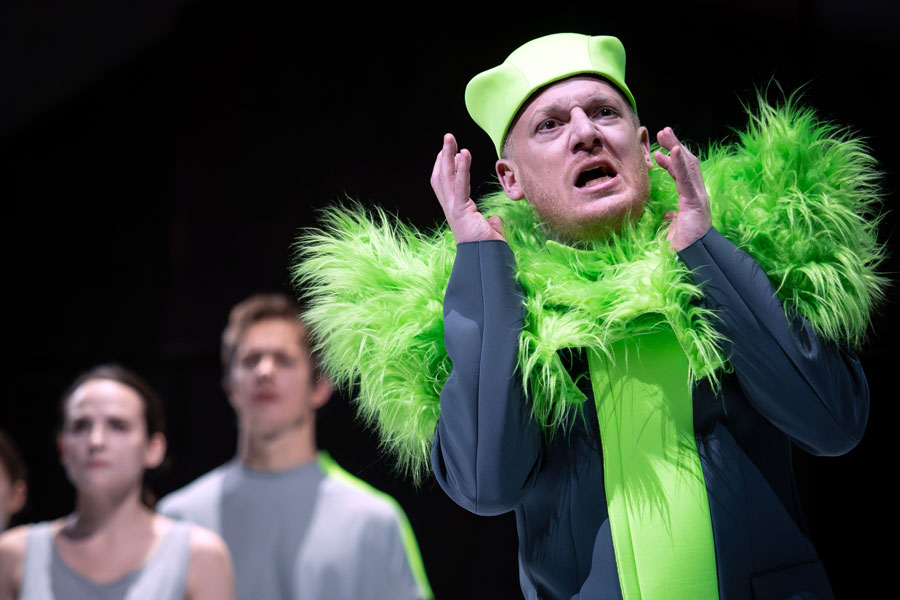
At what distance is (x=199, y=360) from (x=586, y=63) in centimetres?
156

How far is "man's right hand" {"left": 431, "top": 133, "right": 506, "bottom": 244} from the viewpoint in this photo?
1.41 m

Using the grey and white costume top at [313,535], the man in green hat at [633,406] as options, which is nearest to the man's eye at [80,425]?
the grey and white costume top at [313,535]

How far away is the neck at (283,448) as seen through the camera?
2480 millimetres

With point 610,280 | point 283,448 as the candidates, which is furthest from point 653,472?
point 283,448

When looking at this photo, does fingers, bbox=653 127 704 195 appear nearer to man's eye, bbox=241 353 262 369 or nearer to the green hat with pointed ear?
the green hat with pointed ear

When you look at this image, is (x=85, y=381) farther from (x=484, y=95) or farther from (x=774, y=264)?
(x=774, y=264)

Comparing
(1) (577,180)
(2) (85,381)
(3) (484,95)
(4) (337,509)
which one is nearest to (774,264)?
(1) (577,180)

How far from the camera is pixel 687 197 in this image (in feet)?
4.37

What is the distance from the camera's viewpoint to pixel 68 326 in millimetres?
2875

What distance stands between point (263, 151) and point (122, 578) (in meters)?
1.18

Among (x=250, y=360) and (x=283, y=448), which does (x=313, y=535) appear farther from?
(x=250, y=360)

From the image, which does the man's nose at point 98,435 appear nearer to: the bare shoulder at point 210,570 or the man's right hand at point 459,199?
the bare shoulder at point 210,570

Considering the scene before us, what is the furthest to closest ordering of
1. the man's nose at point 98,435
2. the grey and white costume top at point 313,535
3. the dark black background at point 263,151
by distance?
the man's nose at point 98,435
the grey and white costume top at point 313,535
the dark black background at point 263,151

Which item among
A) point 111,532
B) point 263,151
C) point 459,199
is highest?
point 263,151
